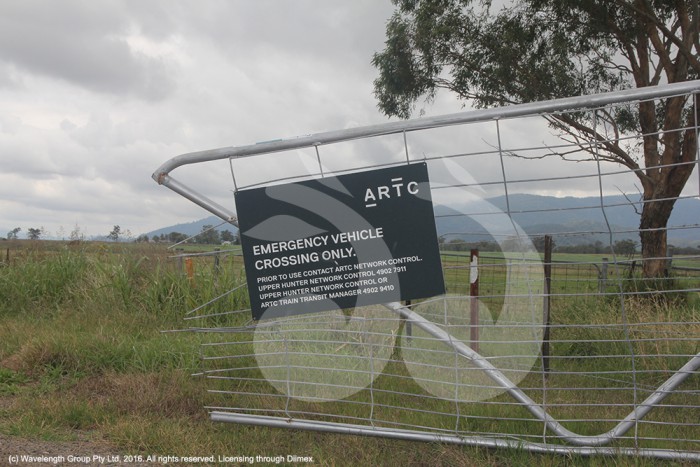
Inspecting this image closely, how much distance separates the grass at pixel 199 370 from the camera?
156 inches

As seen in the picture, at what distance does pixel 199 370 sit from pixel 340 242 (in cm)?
219

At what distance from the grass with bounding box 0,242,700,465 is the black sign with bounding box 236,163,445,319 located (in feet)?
0.95

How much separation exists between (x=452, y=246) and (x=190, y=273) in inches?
183

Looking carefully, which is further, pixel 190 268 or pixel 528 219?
pixel 190 268

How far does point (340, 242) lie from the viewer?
3814mm

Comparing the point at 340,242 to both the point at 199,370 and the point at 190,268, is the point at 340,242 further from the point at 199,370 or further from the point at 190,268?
the point at 190,268

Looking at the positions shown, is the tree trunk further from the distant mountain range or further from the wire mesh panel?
the distant mountain range

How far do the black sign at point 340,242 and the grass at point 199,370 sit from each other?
0.29 meters

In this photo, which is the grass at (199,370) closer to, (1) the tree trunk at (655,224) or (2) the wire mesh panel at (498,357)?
(2) the wire mesh panel at (498,357)

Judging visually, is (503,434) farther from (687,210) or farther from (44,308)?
(44,308)

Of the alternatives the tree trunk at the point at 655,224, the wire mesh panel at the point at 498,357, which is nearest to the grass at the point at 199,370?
the wire mesh panel at the point at 498,357

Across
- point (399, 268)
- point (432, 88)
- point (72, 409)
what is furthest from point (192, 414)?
point (432, 88)
